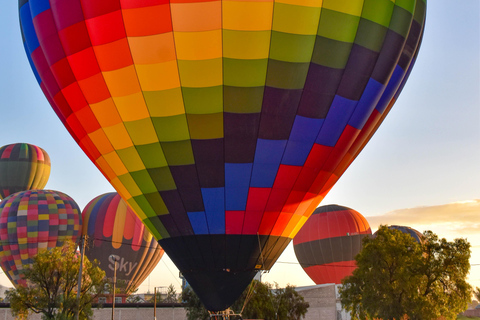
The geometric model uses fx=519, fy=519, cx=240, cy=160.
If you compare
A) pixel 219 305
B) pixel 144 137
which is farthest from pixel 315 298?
pixel 144 137

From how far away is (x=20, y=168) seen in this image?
154ft

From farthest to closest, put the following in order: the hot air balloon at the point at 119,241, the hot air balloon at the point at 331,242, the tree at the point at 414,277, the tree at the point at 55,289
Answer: the hot air balloon at the point at 331,242, the hot air balloon at the point at 119,241, the tree at the point at 55,289, the tree at the point at 414,277

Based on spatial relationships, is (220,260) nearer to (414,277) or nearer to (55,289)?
(414,277)

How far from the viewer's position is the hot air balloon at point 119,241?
4188 centimetres

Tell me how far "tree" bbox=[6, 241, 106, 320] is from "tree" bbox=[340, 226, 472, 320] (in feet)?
A: 42.5

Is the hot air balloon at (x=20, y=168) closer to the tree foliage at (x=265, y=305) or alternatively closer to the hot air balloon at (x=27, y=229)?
the hot air balloon at (x=27, y=229)

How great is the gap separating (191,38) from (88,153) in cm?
520

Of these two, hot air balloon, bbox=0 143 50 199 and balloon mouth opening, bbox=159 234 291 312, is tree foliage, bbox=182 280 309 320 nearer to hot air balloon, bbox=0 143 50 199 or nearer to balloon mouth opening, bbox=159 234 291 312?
balloon mouth opening, bbox=159 234 291 312

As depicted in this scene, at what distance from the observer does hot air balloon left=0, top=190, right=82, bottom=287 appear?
37688mm

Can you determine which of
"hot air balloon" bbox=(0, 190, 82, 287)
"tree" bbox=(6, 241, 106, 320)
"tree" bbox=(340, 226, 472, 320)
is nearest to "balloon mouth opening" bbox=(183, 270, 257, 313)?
"tree" bbox=(340, 226, 472, 320)

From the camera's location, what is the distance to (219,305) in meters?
14.0

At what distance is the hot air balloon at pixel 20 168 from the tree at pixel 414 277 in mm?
35237

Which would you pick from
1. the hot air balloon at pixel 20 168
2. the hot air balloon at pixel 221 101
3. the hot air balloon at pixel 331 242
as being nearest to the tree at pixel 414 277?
the hot air balloon at pixel 221 101

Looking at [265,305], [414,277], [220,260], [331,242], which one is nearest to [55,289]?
[265,305]
